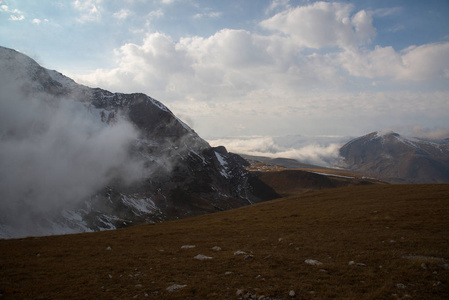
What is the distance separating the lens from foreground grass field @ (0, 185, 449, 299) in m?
13.4

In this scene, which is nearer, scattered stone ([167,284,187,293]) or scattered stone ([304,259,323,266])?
scattered stone ([167,284,187,293])

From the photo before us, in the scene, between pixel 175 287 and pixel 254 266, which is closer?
pixel 175 287

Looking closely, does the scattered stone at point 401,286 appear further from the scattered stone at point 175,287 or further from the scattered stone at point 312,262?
the scattered stone at point 175,287

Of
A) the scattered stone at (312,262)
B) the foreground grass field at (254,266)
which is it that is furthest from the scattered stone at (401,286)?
the scattered stone at (312,262)

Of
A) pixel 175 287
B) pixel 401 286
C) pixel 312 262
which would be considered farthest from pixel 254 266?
pixel 401 286

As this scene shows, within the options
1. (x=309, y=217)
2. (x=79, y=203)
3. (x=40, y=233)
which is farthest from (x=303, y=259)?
(x=79, y=203)

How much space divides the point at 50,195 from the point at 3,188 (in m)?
27.3

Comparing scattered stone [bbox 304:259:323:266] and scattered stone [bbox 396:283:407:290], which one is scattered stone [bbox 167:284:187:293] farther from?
scattered stone [bbox 396:283:407:290]

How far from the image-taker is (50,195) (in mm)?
179750

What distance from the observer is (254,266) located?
1764cm

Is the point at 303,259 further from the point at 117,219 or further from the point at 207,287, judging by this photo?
the point at 117,219

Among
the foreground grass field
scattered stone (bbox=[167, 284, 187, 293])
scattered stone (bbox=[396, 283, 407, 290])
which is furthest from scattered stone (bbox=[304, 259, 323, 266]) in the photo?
scattered stone (bbox=[167, 284, 187, 293])

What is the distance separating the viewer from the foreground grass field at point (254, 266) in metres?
13.4

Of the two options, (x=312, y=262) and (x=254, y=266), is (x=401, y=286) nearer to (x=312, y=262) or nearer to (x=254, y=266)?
(x=312, y=262)
